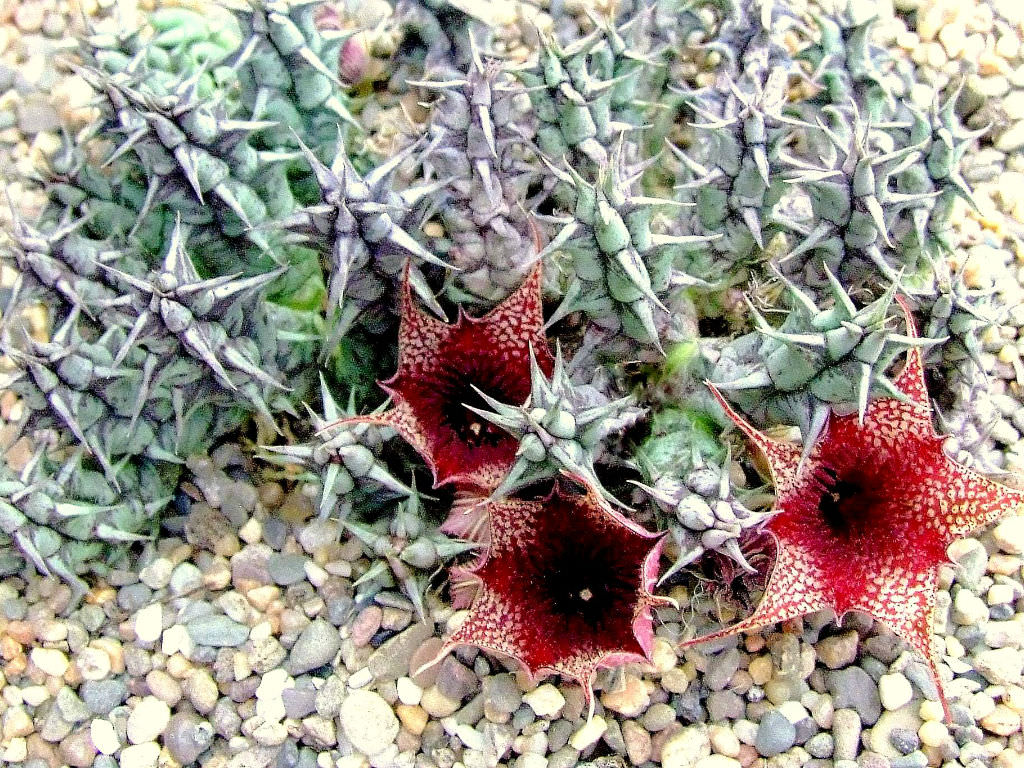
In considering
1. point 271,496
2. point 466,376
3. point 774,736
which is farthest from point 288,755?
point 774,736

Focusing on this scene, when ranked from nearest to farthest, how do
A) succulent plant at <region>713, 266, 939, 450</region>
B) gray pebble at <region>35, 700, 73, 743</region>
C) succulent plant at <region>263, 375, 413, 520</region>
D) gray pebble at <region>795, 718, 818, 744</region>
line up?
succulent plant at <region>713, 266, 939, 450</region>
succulent plant at <region>263, 375, 413, 520</region>
gray pebble at <region>795, 718, 818, 744</region>
gray pebble at <region>35, 700, 73, 743</region>

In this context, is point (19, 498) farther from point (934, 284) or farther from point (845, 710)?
point (934, 284)

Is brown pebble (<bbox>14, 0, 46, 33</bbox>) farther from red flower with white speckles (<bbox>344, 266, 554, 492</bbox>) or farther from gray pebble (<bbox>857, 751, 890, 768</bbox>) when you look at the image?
gray pebble (<bbox>857, 751, 890, 768</bbox>)

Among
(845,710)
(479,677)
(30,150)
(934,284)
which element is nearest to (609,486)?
(479,677)

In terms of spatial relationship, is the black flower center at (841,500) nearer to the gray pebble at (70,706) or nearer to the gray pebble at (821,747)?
Result: the gray pebble at (821,747)

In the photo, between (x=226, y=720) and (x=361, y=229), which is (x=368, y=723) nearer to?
(x=226, y=720)

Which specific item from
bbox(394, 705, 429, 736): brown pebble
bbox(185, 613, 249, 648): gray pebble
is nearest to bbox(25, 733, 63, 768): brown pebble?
bbox(185, 613, 249, 648): gray pebble
